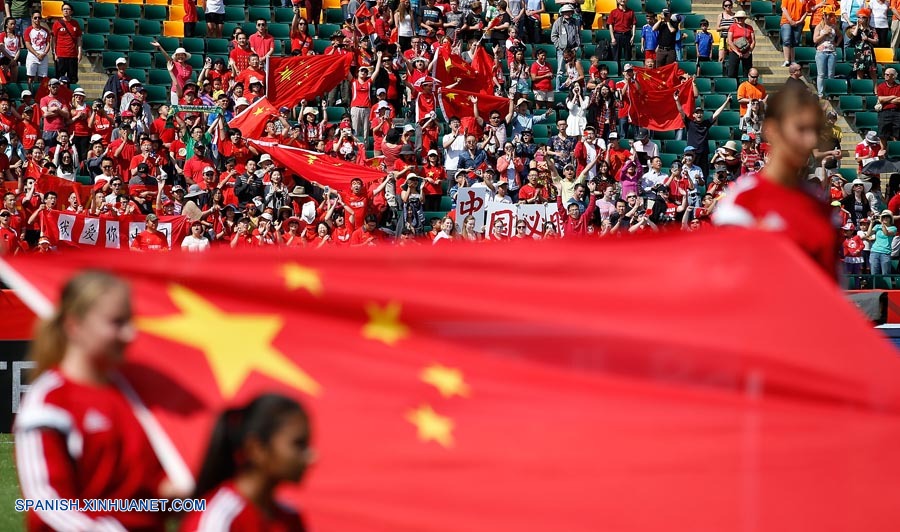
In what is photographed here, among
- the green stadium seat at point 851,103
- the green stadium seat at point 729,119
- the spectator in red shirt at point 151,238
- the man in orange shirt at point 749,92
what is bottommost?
the spectator in red shirt at point 151,238

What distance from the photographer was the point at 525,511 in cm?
420

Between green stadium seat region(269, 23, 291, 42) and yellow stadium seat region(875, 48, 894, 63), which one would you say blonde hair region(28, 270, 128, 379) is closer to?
green stadium seat region(269, 23, 291, 42)

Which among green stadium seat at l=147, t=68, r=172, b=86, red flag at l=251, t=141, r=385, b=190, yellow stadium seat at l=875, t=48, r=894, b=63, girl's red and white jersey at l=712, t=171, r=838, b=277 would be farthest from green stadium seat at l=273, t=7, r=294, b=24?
girl's red and white jersey at l=712, t=171, r=838, b=277

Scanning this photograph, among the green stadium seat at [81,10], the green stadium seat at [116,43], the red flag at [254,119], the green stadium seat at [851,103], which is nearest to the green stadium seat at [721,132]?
the green stadium seat at [851,103]

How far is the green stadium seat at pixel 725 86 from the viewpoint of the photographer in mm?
23391

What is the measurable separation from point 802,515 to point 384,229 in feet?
45.0

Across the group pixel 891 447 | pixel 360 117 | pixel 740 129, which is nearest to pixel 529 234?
pixel 360 117

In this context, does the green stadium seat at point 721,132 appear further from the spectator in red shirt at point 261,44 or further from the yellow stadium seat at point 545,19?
the spectator in red shirt at point 261,44

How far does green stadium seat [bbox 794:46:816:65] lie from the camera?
24.1 metres

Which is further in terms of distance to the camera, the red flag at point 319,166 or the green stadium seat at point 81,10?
the green stadium seat at point 81,10

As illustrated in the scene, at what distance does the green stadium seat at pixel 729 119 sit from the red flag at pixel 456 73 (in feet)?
12.8

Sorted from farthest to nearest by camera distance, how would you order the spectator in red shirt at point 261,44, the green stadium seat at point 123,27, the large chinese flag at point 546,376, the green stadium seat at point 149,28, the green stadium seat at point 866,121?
the green stadium seat at point 866,121 → the green stadium seat at point 149,28 → the green stadium seat at point 123,27 → the spectator in red shirt at point 261,44 → the large chinese flag at point 546,376

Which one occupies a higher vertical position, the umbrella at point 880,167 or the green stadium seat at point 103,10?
the green stadium seat at point 103,10

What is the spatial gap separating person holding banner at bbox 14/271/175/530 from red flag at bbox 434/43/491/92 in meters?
17.4
